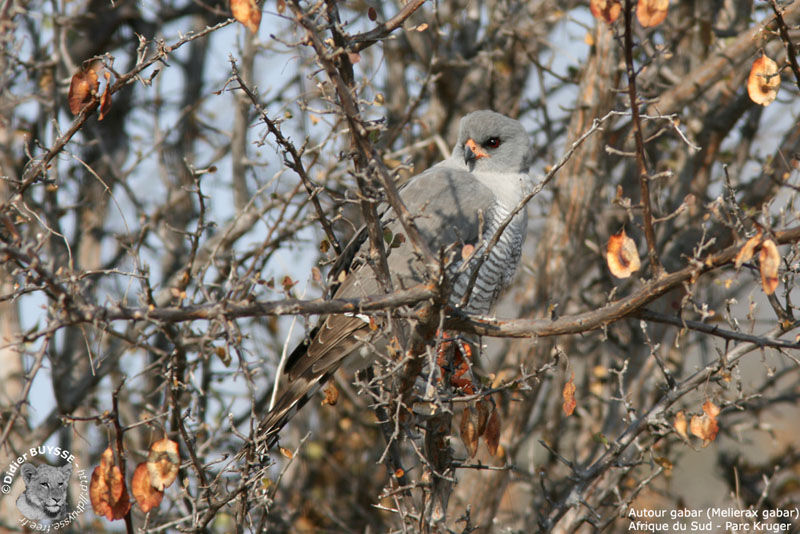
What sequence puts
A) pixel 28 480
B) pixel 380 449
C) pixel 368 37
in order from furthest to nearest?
1. pixel 380 449
2. pixel 28 480
3. pixel 368 37

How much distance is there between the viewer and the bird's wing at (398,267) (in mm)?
3313

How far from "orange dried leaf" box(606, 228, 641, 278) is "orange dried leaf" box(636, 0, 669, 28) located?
0.56 m

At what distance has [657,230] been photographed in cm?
454

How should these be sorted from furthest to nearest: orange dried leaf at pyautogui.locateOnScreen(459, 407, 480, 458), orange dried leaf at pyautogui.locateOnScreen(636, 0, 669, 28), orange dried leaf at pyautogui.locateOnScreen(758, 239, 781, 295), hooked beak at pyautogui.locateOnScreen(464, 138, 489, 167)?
hooked beak at pyautogui.locateOnScreen(464, 138, 489, 167), orange dried leaf at pyautogui.locateOnScreen(459, 407, 480, 458), orange dried leaf at pyautogui.locateOnScreen(636, 0, 669, 28), orange dried leaf at pyautogui.locateOnScreen(758, 239, 781, 295)

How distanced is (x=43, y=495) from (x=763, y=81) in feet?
9.31

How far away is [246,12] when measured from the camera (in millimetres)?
1907

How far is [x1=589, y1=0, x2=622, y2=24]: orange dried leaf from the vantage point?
6.36 ft

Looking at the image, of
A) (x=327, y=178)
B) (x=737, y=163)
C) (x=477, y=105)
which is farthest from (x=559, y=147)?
(x=327, y=178)

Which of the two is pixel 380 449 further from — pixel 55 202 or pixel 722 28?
pixel 722 28

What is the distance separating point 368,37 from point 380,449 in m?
3.11

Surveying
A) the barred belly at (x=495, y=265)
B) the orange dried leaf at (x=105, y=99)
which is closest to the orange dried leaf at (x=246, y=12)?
the orange dried leaf at (x=105, y=99)

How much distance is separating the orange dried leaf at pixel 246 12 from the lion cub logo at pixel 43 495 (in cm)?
194

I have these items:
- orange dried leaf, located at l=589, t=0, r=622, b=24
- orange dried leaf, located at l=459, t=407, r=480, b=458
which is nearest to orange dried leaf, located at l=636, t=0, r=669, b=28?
orange dried leaf, located at l=589, t=0, r=622, b=24

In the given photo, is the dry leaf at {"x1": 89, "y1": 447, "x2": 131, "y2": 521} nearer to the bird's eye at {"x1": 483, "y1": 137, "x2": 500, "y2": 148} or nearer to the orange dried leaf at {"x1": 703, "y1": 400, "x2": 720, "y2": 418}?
the orange dried leaf at {"x1": 703, "y1": 400, "x2": 720, "y2": 418}
